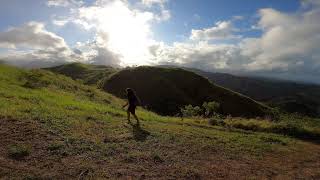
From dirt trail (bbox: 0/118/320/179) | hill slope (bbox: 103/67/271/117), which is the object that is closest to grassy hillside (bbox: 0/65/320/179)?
dirt trail (bbox: 0/118/320/179)

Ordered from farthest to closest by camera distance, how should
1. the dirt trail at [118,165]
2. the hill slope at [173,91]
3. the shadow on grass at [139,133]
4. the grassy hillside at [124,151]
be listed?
1. the hill slope at [173,91]
2. the shadow on grass at [139,133]
3. the grassy hillside at [124,151]
4. the dirt trail at [118,165]

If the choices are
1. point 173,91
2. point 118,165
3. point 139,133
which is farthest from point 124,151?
point 173,91

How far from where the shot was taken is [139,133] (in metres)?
19.9

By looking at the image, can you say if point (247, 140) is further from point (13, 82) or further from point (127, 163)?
point (13, 82)

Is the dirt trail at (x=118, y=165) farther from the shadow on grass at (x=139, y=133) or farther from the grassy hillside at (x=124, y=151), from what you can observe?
the shadow on grass at (x=139, y=133)

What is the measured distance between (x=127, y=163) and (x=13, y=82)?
77.7 feet

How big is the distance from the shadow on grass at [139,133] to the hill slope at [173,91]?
48.2 m

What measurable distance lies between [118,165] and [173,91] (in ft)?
210

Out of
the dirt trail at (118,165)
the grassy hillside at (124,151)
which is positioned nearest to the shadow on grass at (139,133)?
the grassy hillside at (124,151)

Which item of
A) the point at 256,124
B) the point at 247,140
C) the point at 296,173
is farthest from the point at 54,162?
the point at 256,124

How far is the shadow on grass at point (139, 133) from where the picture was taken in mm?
18720

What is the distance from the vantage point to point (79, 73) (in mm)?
147000

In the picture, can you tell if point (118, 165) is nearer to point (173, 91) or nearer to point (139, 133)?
point (139, 133)

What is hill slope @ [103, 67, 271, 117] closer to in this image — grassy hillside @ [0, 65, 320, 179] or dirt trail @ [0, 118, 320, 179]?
grassy hillside @ [0, 65, 320, 179]
